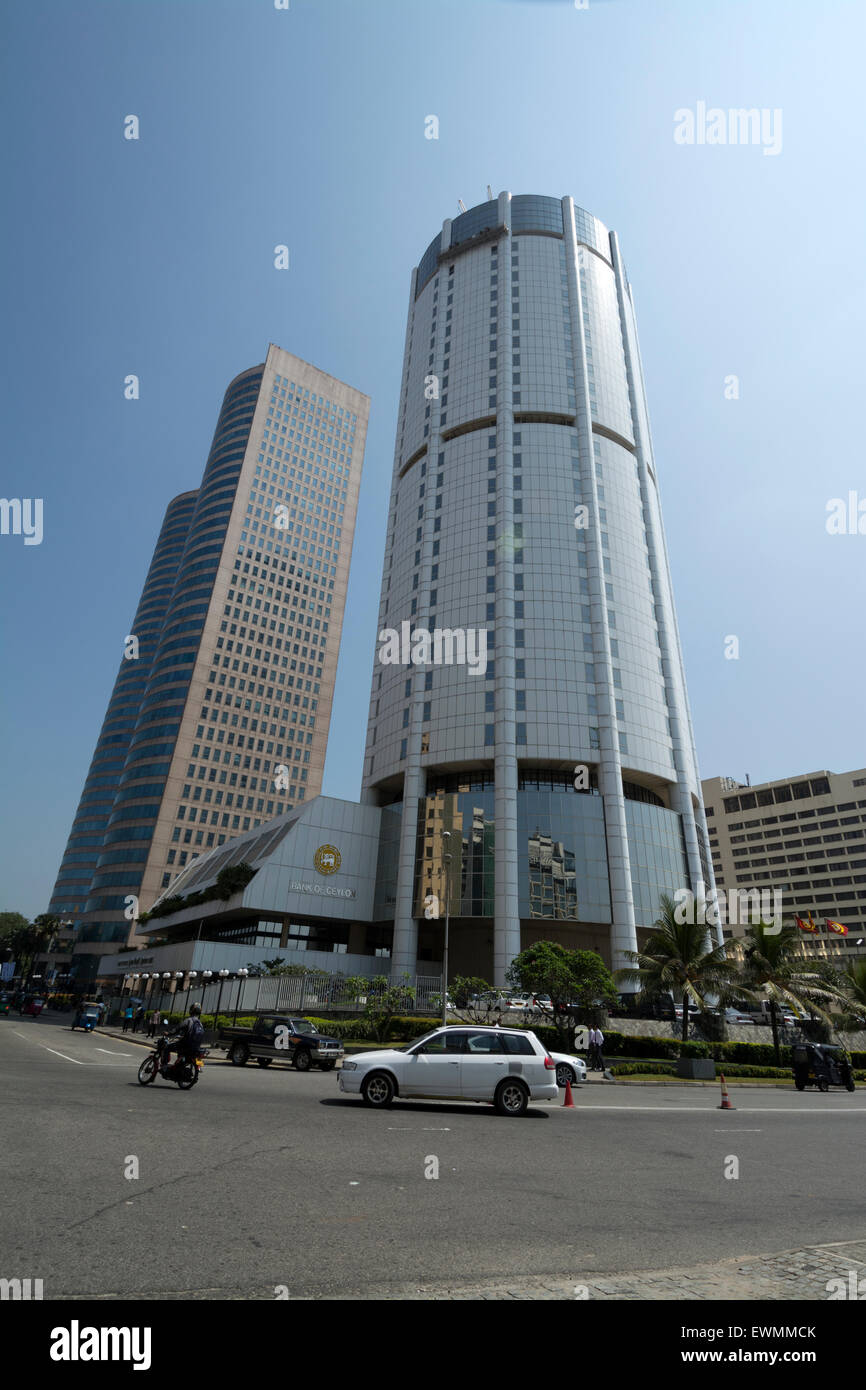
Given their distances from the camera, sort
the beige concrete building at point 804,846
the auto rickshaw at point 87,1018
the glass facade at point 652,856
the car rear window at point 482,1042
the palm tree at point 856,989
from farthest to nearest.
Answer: the beige concrete building at point 804,846, the glass facade at point 652,856, the auto rickshaw at point 87,1018, the palm tree at point 856,989, the car rear window at point 482,1042

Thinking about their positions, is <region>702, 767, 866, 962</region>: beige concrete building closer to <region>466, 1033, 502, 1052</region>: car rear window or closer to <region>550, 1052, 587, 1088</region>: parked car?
<region>550, 1052, 587, 1088</region>: parked car

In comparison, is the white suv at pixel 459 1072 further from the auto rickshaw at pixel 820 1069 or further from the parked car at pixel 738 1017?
the parked car at pixel 738 1017

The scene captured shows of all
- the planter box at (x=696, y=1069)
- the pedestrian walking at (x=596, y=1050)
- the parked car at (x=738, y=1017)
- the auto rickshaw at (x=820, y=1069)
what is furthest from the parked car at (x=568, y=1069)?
the parked car at (x=738, y=1017)

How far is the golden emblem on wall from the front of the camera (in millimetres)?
63844

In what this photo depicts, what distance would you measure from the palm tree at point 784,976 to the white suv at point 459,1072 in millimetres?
27727

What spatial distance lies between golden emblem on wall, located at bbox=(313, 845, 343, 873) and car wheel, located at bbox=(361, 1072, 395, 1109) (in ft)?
163

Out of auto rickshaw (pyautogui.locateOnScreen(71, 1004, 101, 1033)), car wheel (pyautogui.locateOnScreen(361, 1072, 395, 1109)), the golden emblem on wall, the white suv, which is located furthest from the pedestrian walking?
the golden emblem on wall

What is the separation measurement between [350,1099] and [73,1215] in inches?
451

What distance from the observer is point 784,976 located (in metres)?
38.7

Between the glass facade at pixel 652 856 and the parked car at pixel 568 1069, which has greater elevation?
the glass facade at pixel 652 856

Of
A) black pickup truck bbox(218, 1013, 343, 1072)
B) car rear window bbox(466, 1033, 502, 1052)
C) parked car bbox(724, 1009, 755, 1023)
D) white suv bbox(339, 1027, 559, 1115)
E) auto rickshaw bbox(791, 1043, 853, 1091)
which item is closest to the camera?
white suv bbox(339, 1027, 559, 1115)

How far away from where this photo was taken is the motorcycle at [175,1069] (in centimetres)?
1639
